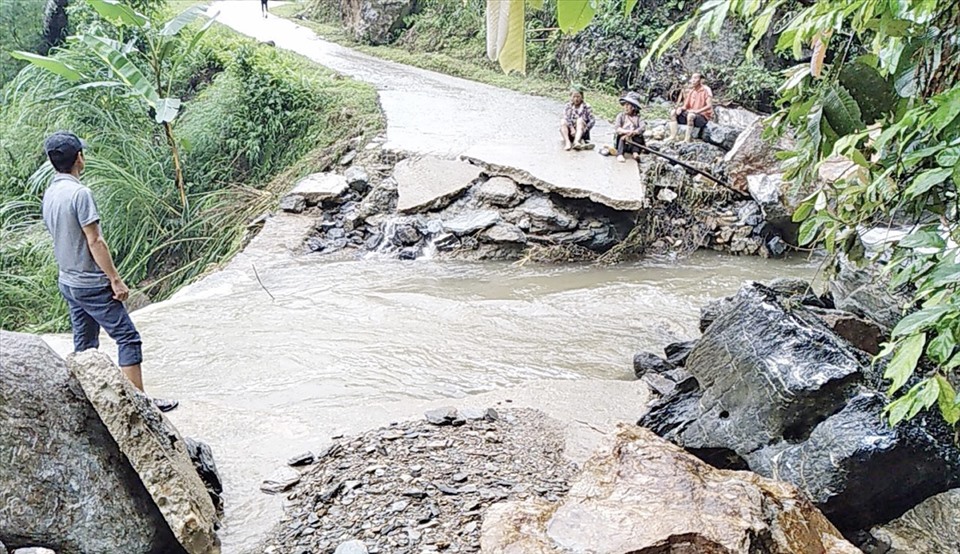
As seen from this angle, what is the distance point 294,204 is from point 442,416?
5.69m

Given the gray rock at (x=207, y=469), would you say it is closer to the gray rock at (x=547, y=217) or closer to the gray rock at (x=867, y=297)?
the gray rock at (x=867, y=297)

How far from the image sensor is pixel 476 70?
49.6 ft

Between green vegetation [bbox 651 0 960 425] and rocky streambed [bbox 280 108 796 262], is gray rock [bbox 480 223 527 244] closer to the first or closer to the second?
rocky streambed [bbox 280 108 796 262]

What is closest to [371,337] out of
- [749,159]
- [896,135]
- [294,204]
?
[294,204]

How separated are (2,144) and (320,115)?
4.64 m

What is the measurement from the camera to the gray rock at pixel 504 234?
7676mm

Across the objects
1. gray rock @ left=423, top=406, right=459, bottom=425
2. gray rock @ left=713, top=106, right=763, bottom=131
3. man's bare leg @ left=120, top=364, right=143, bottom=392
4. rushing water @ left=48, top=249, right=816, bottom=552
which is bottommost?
rushing water @ left=48, top=249, right=816, bottom=552

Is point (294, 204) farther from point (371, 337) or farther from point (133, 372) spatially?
point (133, 372)

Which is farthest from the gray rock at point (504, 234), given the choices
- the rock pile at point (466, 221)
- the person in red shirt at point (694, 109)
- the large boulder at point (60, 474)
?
the large boulder at point (60, 474)

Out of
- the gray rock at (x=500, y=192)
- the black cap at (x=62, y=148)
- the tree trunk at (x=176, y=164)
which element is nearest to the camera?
the black cap at (x=62, y=148)

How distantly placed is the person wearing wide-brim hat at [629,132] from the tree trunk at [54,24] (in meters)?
10.2

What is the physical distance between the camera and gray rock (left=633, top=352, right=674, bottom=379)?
4.71 meters

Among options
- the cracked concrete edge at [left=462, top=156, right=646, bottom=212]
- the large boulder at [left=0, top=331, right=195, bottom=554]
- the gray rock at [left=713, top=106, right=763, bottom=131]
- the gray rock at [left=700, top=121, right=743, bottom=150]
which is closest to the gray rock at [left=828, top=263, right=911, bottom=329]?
the cracked concrete edge at [left=462, top=156, right=646, bottom=212]

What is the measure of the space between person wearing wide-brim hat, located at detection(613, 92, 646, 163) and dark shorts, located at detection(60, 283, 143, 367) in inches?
244
